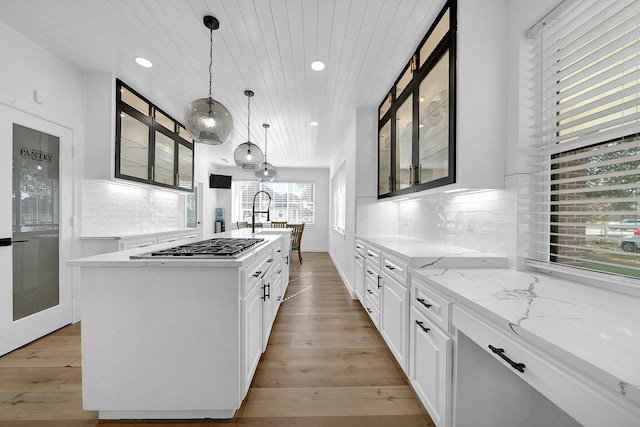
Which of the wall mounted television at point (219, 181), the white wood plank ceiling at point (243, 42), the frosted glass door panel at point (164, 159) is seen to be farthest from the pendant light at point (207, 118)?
the wall mounted television at point (219, 181)

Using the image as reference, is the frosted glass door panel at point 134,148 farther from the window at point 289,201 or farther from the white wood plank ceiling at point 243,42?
the window at point 289,201

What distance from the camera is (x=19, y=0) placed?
191 centimetres

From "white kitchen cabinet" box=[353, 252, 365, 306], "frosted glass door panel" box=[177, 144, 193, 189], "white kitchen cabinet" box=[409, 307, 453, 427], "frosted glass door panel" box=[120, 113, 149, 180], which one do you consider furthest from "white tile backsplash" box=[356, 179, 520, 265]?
"frosted glass door panel" box=[177, 144, 193, 189]

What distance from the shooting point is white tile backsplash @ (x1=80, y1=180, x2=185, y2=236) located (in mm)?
3062

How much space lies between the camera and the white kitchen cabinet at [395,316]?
177 centimetres

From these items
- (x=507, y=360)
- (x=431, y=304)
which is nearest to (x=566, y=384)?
(x=507, y=360)

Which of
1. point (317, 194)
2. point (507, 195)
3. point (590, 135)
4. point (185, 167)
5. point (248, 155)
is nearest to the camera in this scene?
point (590, 135)

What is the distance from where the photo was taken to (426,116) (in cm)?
211

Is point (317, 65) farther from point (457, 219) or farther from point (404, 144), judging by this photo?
point (457, 219)

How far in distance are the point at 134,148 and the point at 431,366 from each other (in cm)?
394

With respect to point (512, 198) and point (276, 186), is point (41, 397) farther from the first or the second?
point (276, 186)

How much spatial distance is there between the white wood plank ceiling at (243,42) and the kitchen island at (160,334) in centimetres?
187

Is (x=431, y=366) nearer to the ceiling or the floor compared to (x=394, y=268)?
nearer to the floor

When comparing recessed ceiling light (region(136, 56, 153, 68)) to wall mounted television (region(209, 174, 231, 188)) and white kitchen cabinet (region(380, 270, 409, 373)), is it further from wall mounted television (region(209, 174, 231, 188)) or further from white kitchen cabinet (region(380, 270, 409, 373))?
wall mounted television (region(209, 174, 231, 188))
